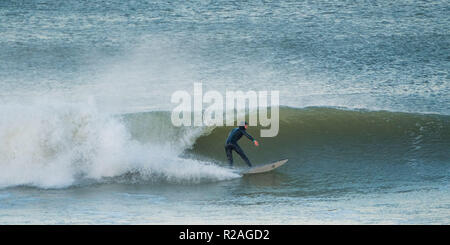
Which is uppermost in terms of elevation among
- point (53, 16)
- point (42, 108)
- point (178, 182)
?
point (53, 16)

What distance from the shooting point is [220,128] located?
15.0 metres

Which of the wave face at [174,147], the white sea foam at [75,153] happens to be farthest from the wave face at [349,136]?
the white sea foam at [75,153]

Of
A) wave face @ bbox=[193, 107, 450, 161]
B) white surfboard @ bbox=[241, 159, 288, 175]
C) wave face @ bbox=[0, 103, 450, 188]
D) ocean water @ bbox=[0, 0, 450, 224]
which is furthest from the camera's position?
wave face @ bbox=[193, 107, 450, 161]

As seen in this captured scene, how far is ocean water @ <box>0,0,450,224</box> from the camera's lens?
9875 mm

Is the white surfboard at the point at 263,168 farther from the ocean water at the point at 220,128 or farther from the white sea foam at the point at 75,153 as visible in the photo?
the white sea foam at the point at 75,153

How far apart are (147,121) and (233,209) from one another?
6642mm

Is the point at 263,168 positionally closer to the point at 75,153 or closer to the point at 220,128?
the point at 220,128

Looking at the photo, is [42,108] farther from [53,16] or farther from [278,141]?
[53,16]

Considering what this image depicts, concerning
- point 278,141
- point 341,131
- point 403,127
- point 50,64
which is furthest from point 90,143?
point 50,64

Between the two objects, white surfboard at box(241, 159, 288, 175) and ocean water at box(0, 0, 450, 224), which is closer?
ocean water at box(0, 0, 450, 224)

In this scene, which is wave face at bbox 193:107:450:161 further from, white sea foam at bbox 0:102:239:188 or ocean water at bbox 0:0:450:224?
white sea foam at bbox 0:102:239:188

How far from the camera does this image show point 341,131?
14617 mm

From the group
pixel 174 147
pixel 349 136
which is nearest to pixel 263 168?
pixel 174 147

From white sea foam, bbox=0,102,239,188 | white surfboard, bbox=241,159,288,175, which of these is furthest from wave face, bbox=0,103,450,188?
white surfboard, bbox=241,159,288,175
